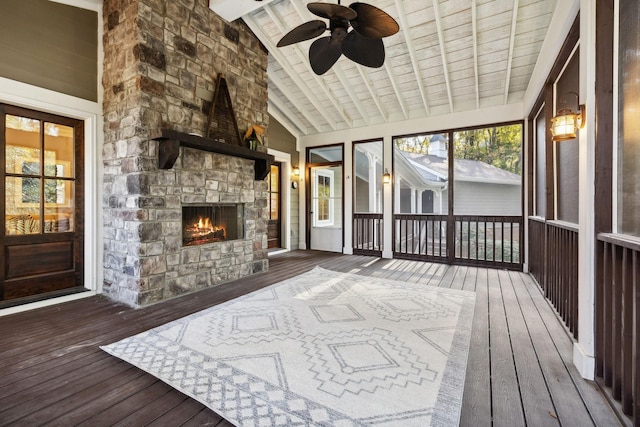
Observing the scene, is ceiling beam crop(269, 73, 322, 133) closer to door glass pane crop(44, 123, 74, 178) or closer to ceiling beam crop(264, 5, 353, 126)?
ceiling beam crop(264, 5, 353, 126)

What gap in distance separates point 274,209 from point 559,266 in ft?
17.8

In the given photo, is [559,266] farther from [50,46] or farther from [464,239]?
[50,46]

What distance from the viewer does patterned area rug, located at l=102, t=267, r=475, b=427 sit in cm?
160

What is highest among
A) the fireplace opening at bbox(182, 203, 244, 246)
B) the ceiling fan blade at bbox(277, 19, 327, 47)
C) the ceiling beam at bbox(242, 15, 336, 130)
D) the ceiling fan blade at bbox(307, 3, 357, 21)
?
the ceiling beam at bbox(242, 15, 336, 130)

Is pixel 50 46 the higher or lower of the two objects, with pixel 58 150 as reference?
higher

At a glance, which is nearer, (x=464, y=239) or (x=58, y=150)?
(x=58, y=150)

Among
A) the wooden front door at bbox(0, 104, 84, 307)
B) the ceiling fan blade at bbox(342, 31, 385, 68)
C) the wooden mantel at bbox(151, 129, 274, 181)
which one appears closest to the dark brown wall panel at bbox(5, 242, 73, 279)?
the wooden front door at bbox(0, 104, 84, 307)

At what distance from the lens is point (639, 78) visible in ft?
5.17

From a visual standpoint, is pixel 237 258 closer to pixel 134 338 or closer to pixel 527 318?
pixel 134 338

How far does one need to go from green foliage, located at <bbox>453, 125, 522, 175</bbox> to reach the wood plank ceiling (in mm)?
482

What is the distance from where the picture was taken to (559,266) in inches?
120

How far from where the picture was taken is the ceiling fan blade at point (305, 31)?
8.76ft

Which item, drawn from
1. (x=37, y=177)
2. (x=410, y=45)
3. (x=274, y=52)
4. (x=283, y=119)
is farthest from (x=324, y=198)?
(x=37, y=177)

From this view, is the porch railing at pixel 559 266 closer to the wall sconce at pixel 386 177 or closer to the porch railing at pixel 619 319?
the porch railing at pixel 619 319
